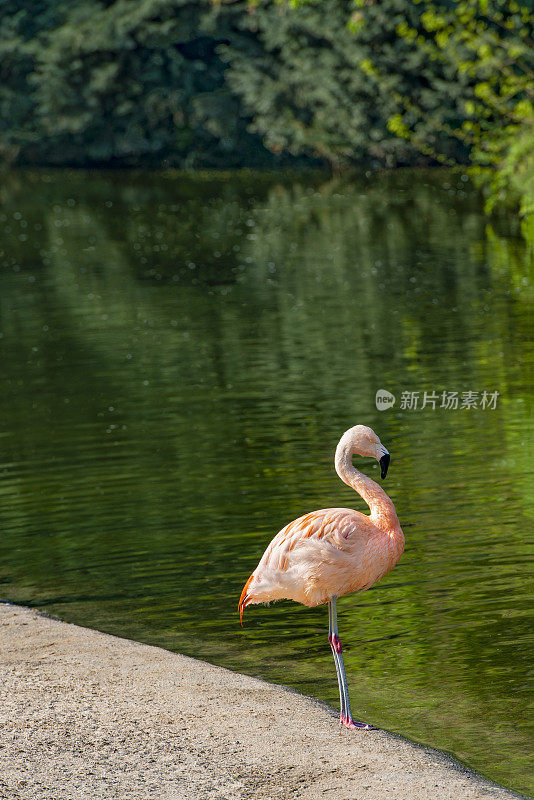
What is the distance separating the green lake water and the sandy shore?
0.40 m

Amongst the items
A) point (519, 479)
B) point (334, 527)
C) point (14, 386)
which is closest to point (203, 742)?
point (334, 527)

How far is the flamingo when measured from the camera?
5.18m

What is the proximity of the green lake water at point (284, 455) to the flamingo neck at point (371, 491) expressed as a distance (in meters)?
1.02

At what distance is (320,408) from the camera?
11.5 meters

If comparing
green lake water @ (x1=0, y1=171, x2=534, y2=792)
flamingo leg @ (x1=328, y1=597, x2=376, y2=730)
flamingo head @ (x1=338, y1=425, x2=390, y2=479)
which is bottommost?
green lake water @ (x1=0, y1=171, x2=534, y2=792)

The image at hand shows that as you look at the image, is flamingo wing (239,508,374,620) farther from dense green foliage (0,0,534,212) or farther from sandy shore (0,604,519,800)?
dense green foliage (0,0,534,212)

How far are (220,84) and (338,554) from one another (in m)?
46.6

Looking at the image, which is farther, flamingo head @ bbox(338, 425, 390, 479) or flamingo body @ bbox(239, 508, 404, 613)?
flamingo head @ bbox(338, 425, 390, 479)

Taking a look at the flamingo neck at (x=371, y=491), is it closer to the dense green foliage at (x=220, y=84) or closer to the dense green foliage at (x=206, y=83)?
the dense green foliage at (x=220, y=84)

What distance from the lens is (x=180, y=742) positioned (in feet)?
17.0

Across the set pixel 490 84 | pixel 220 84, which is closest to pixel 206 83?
pixel 220 84

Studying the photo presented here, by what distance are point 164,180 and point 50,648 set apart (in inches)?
1601

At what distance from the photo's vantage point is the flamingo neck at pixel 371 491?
5.35 m

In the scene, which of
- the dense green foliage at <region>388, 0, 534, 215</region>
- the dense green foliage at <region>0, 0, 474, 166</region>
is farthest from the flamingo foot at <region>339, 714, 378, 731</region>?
the dense green foliage at <region>0, 0, 474, 166</region>
